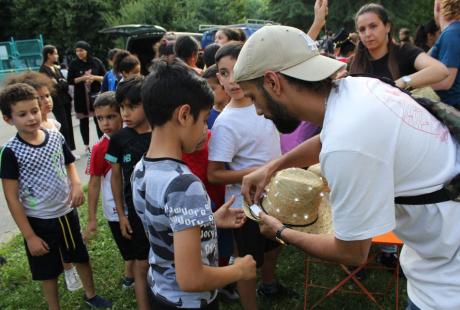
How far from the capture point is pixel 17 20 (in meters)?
29.7

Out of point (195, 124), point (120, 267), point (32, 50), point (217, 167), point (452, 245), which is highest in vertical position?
point (195, 124)

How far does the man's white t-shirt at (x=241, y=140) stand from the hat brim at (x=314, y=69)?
1.13 m

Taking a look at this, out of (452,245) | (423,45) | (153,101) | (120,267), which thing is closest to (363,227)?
(452,245)

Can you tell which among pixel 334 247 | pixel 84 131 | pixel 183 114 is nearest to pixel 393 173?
pixel 334 247

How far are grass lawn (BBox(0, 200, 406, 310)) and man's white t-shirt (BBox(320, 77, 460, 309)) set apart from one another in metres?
1.80

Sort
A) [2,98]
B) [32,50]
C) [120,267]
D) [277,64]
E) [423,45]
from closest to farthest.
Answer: [277,64]
[2,98]
[120,267]
[423,45]
[32,50]

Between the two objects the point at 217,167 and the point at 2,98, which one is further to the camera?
the point at 2,98

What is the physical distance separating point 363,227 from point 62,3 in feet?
102

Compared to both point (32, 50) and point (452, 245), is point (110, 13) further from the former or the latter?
point (452, 245)

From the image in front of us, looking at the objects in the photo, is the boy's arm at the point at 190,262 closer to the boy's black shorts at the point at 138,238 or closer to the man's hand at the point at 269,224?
the man's hand at the point at 269,224

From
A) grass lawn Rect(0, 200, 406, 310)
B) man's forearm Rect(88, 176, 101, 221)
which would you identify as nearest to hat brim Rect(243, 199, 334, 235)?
grass lawn Rect(0, 200, 406, 310)

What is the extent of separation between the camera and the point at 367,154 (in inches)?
50.2

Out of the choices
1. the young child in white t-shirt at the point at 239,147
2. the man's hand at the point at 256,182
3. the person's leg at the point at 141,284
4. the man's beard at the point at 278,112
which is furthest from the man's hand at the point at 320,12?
the person's leg at the point at 141,284

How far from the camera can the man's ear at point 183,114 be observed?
170 centimetres
